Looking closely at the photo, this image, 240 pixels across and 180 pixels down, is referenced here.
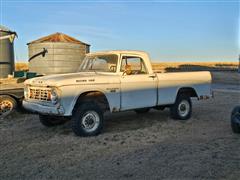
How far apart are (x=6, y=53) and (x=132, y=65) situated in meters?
11.0

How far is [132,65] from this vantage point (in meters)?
9.53

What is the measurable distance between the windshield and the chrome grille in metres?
1.73

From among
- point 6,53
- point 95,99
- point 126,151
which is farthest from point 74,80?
point 6,53

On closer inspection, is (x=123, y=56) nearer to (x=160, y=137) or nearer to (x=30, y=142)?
(x=160, y=137)

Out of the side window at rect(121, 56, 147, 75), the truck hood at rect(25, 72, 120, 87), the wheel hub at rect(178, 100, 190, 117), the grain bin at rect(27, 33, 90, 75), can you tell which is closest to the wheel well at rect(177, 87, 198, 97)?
the wheel hub at rect(178, 100, 190, 117)

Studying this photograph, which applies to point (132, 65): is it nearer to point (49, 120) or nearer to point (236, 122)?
point (49, 120)

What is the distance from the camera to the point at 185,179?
515 centimetres

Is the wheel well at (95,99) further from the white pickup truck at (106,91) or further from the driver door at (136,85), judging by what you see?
the driver door at (136,85)

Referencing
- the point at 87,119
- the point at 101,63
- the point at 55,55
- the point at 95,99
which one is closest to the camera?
the point at 87,119

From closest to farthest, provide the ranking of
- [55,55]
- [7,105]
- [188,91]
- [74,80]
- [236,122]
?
[74,80] < [236,122] < [188,91] < [7,105] < [55,55]

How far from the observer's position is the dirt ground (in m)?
5.52

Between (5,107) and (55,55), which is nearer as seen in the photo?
(5,107)

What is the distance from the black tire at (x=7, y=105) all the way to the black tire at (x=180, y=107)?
4.95m

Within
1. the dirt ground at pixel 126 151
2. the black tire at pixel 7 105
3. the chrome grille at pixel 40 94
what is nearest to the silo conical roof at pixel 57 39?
the black tire at pixel 7 105
